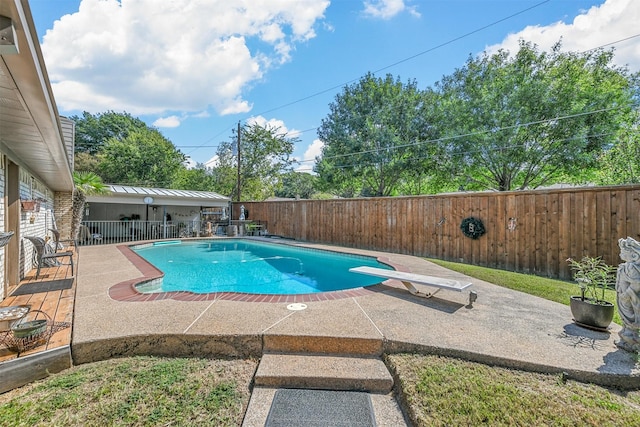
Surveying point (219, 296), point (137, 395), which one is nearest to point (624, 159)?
point (219, 296)

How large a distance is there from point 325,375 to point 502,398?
1436 millimetres

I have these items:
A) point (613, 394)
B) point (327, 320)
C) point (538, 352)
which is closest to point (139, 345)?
point (327, 320)

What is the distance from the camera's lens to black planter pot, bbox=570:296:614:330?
3.36m

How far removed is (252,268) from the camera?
28.9 ft

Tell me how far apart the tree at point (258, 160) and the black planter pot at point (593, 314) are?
2261 centimetres

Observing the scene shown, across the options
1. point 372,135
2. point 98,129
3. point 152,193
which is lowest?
point 152,193

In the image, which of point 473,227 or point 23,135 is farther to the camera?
point 473,227

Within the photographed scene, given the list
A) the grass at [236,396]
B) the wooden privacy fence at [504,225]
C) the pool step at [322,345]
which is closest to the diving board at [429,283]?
the grass at [236,396]

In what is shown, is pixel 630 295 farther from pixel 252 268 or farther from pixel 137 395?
pixel 252 268

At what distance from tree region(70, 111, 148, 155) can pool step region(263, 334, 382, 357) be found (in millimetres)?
31451

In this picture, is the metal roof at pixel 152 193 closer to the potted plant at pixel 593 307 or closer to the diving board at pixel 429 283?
the diving board at pixel 429 283

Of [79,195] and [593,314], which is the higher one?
[79,195]

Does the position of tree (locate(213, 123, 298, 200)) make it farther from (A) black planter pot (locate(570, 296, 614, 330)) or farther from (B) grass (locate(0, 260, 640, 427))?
(A) black planter pot (locate(570, 296, 614, 330))

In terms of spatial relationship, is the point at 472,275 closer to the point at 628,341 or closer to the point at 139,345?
the point at 628,341
